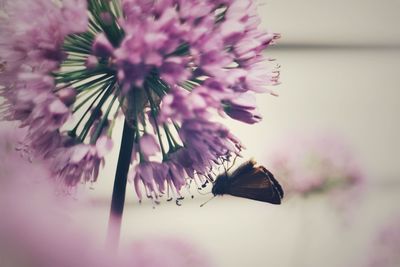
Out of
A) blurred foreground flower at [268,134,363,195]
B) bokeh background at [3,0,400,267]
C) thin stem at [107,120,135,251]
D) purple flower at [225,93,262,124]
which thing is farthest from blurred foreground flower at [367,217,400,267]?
thin stem at [107,120,135,251]

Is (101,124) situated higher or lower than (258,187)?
higher

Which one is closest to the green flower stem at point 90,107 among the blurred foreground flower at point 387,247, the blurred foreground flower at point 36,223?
the blurred foreground flower at point 36,223

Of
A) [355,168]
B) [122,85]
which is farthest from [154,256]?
[355,168]

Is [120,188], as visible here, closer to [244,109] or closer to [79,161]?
[79,161]

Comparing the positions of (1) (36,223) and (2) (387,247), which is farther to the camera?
(2) (387,247)

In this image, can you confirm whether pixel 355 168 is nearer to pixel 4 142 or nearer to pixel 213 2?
pixel 213 2

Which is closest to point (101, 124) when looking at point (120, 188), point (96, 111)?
point (96, 111)
